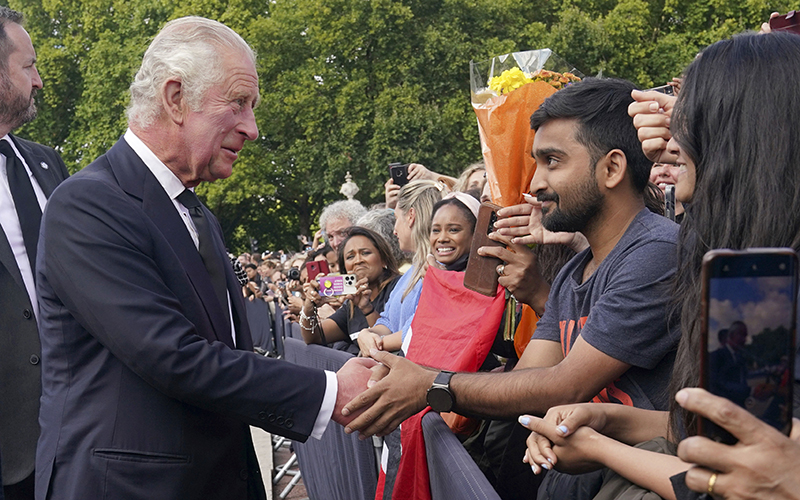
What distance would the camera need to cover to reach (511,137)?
357cm

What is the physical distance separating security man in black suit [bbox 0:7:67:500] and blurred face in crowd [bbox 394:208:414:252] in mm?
2997

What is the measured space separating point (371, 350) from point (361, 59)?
28073mm

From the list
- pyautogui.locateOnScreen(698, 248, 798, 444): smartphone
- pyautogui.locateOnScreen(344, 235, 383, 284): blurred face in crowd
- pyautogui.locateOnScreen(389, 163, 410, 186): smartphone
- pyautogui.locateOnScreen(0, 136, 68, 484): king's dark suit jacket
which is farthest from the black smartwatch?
pyautogui.locateOnScreen(389, 163, 410, 186): smartphone

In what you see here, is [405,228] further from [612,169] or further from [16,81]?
[612,169]

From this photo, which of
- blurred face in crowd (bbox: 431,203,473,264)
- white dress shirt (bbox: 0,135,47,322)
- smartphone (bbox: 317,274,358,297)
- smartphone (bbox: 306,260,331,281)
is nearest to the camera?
white dress shirt (bbox: 0,135,47,322)

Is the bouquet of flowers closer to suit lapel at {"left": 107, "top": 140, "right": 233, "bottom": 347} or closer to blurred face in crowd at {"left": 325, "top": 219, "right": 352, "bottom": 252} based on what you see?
suit lapel at {"left": 107, "top": 140, "right": 233, "bottom": 347}

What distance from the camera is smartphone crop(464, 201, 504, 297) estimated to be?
12.1 ft

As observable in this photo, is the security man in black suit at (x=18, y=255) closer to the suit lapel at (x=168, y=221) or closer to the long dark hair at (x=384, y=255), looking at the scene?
the suit lapel at (x=168, y=221)

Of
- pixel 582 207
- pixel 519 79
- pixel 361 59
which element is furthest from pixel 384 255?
pixel 361 59

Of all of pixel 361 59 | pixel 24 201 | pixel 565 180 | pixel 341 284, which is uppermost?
pixel 361 59

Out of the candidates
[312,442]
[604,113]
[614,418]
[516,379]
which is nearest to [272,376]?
[516,379]

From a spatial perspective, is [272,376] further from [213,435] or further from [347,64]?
[347,64]

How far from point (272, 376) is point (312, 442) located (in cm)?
342

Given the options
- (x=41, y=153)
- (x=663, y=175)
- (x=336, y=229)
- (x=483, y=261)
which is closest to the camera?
(x=483, y=261)
